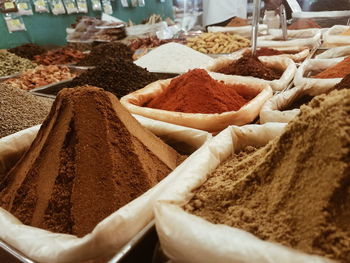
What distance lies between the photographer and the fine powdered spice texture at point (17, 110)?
3.76 feet

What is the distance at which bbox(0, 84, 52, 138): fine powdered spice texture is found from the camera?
1145mm

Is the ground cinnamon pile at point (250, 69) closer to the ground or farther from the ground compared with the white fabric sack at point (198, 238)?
closer to the ground

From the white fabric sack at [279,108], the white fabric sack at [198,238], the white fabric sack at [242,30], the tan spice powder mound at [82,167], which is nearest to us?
the white fabric sack at [198,238]

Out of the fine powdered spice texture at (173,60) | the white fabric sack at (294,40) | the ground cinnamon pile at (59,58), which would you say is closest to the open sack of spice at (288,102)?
the fine powdered spice texture at (173,60)

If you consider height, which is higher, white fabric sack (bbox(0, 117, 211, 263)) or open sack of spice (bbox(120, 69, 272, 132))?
white fabric sack (bbox(0, 117, 211, 263))

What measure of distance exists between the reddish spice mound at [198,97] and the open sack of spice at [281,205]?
0.57 meters

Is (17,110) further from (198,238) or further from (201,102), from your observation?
(198,238)

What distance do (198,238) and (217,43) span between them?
257cm

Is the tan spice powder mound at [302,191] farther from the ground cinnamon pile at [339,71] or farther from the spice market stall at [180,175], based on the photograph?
the ground cinnamon pile at [339,71]

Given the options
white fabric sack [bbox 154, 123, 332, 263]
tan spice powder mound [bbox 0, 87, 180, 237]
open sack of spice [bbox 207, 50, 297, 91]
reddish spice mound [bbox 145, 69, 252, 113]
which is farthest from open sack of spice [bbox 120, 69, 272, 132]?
white fabric sack [bbox 154, 123, 332, 263]

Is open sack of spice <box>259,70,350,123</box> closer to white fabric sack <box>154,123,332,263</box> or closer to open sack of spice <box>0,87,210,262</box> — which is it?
open sack of spice <box>0,87,210,262</box>

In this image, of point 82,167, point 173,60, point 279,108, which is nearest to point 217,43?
point 173,60

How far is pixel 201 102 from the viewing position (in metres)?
1.23

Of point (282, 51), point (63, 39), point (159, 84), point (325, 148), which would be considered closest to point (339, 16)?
point (282, 51)
